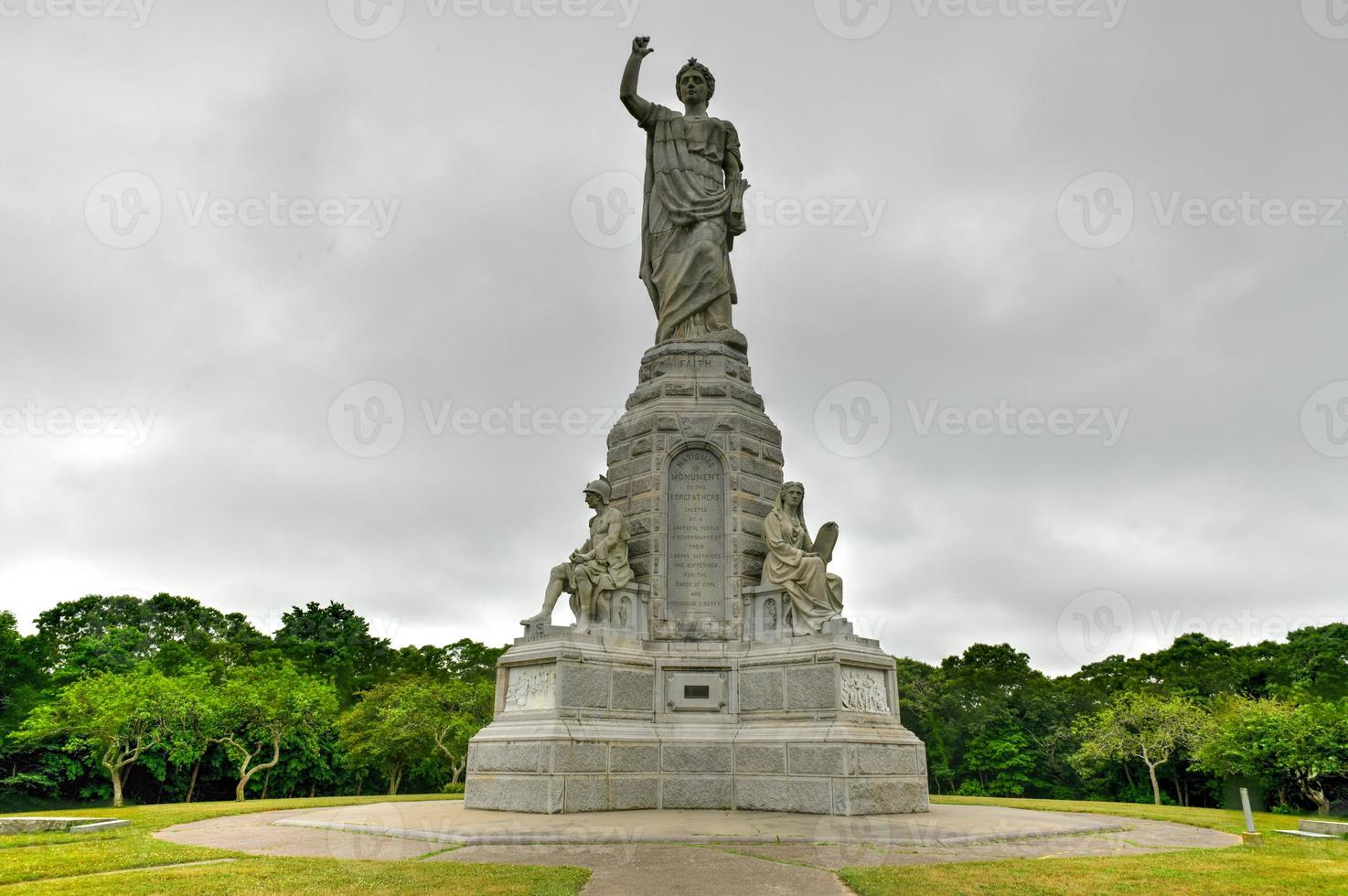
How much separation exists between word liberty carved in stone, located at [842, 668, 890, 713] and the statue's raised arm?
11.9 meters

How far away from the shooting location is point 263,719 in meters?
29.5

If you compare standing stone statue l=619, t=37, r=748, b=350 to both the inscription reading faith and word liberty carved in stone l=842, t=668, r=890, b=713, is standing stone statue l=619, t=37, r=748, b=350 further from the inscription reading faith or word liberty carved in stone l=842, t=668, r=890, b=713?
word liberty carved in stone l=842, t=668, r=890, b=713

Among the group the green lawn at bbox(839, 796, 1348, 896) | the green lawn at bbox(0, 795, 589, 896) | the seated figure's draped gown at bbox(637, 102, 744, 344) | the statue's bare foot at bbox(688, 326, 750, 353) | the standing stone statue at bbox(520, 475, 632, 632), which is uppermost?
the seated figure's draped gown at bbox(637, 102, 744, 344)

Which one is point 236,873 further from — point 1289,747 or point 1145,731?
point 1145,731

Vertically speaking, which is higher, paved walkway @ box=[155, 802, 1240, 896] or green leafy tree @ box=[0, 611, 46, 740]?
green leafy tree @ box=[0, 611, 46, 740]

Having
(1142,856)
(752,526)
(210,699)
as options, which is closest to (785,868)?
(1142,856)

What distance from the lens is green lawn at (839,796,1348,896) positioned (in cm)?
753

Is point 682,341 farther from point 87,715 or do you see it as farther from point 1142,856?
point 87,715

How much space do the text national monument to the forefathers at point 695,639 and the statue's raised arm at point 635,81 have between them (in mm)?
45

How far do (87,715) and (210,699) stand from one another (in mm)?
3339

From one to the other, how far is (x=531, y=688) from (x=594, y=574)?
6.71 ft

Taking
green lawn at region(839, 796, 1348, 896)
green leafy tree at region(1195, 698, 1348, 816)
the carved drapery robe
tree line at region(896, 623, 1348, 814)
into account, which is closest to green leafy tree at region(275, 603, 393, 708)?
tree line at region(896, 623, 1348, 814)

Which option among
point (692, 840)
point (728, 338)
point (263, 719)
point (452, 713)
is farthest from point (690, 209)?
point (263, 719)

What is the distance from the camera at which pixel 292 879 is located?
7531 millimetres
